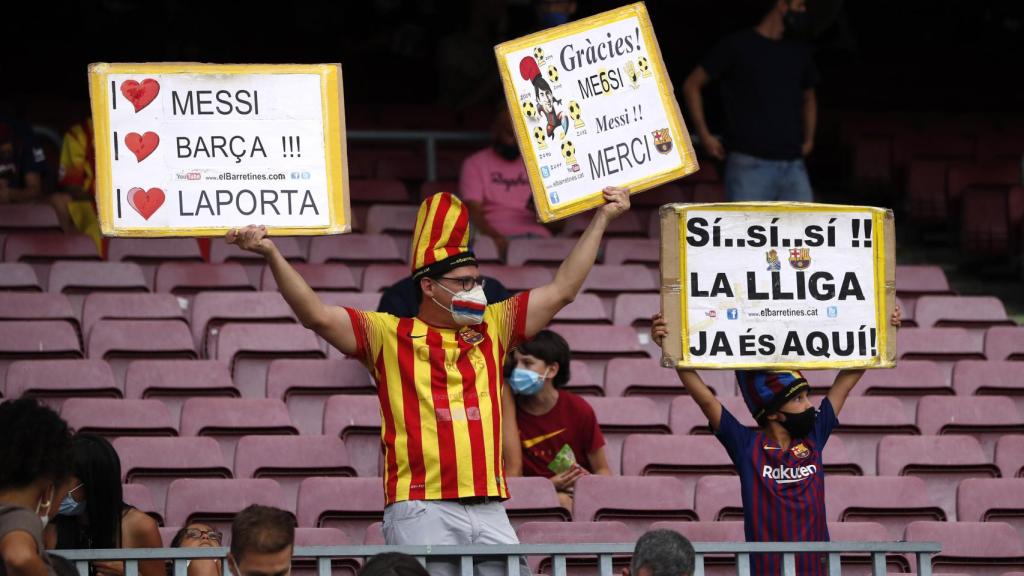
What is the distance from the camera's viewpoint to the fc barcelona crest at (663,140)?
5766 mm

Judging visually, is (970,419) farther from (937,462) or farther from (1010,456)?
(937,462)

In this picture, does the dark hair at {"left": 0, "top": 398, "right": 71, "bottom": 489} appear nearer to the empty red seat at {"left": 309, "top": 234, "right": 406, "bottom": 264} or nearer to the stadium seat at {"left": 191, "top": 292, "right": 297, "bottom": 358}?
the stadium seat at {"left": 191, "top": 292, "right": 297, "bottom": 358}

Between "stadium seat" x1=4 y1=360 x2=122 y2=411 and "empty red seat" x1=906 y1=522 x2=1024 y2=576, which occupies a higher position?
"stadium seat" x1=4 y1=360 x2=122 y2=411

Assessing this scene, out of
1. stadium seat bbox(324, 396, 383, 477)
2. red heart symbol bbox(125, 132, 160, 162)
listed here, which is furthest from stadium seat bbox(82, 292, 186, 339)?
red heart symbol bbox(125, 132, 160, 162)

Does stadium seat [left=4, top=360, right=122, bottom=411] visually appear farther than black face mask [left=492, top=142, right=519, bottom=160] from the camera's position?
No

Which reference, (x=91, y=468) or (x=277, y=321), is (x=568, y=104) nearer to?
(x=91, y=468)

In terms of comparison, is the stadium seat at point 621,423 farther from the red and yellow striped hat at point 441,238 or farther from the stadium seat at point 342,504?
the red and yellow striped hat at point 441,238

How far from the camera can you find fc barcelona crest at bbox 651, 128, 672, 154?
577 cm

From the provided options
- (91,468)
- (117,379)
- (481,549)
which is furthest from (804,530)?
(117,379)

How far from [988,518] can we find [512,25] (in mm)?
7709

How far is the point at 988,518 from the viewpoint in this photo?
6.68 m

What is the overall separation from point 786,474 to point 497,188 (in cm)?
419

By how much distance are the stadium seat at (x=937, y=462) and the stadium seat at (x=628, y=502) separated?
3.78 ft

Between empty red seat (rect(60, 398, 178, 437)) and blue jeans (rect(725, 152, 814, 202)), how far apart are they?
148 inches
